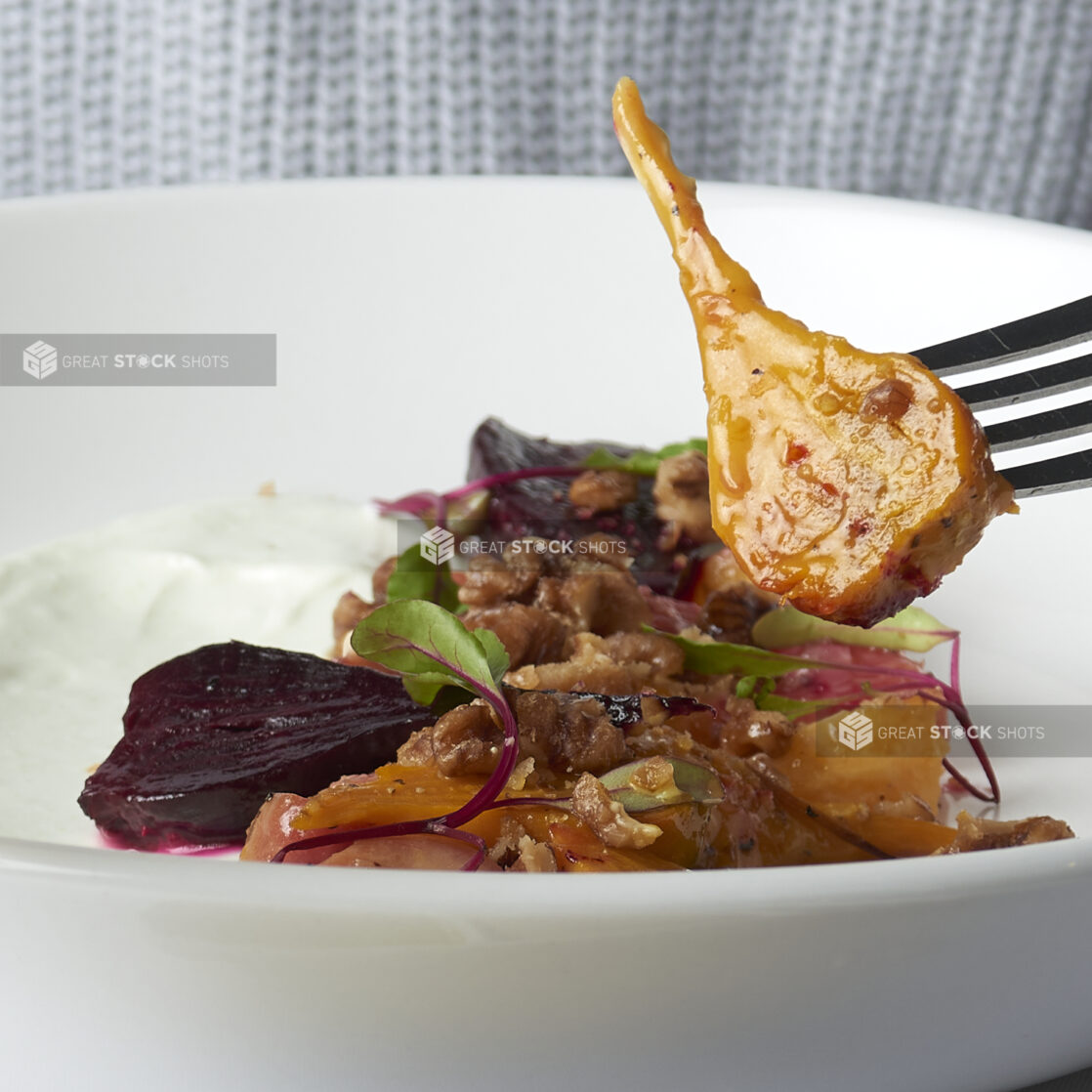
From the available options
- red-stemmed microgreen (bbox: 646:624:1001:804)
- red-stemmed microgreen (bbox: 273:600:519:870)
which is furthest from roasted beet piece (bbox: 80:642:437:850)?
red-stemmed microgreen (bbox: 646:624:1001:804)

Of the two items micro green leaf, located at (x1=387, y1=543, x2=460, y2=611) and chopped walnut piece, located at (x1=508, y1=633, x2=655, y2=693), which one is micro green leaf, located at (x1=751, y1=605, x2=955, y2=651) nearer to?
chopped walnut piece, located at (x1=508, y1=633, x2=655, y2=693)

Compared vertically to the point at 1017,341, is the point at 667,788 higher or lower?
lower

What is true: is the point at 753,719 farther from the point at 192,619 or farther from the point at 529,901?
the point at 192,619

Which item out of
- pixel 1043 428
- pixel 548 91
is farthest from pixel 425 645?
pixel 548 91

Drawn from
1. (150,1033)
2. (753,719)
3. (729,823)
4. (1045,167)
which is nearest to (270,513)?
(753,719)

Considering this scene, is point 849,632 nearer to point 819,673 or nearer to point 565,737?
point 819,673

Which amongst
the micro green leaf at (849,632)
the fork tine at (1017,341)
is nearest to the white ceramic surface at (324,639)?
the micro green leaf at (849,632)
